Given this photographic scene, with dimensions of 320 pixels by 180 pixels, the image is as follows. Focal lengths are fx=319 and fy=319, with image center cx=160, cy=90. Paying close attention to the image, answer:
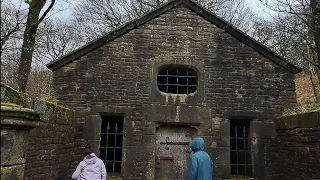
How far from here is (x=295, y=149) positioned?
8156mm

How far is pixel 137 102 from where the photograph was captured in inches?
368

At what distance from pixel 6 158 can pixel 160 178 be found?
7.01 metres

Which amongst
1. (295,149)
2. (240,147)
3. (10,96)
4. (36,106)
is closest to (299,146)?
(295,149)

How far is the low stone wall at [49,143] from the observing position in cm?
616


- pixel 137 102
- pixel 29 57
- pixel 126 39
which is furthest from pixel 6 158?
pixel 29 57

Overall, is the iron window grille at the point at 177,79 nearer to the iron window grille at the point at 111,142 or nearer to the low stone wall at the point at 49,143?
the iron window grille at the point at 111,142

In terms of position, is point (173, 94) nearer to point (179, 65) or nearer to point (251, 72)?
point (179, 65)

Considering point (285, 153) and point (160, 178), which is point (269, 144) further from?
point (160, 178)

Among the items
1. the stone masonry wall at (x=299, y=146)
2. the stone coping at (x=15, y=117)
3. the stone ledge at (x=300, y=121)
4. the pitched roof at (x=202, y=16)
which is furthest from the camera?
the pitched roof at (x=202, y=16)

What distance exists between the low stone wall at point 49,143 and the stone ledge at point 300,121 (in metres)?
5.66

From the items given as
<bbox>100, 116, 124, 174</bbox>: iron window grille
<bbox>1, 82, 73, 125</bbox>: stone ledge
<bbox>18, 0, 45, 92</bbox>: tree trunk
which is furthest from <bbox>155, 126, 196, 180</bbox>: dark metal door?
<bbox>18, 0, 45, 92</bbox>: tree trunk

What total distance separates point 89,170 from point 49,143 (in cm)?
145

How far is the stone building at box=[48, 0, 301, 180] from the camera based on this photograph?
9.18m

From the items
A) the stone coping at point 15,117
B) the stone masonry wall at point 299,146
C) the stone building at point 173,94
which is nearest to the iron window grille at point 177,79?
→ the stone building at point 173,94
